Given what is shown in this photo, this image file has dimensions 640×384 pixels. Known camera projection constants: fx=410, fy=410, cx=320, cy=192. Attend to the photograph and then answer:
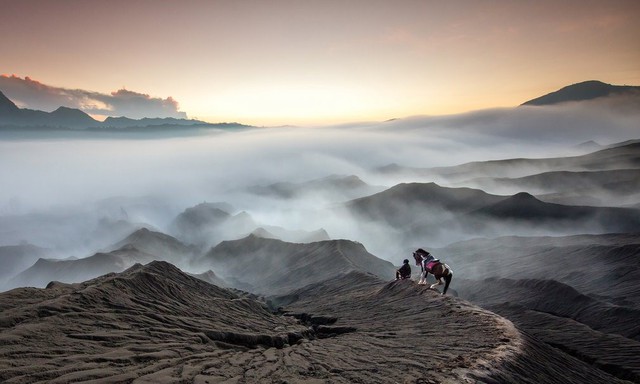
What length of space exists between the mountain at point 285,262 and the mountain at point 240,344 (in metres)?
29.3

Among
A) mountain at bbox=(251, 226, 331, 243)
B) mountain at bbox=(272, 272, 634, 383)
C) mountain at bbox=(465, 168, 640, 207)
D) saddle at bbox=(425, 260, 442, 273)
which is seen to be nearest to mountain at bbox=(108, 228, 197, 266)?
mountain at bbox=(251, 226, 331, 243)

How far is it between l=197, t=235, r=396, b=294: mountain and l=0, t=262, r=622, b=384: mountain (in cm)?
2927

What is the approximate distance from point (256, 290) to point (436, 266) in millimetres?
48182

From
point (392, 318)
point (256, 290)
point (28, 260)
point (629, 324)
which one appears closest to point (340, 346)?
point (392, 318)

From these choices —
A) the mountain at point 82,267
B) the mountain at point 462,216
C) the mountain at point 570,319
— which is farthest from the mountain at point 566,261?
the mountain at point 82,267

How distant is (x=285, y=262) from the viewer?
251ft

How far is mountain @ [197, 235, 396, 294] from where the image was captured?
63.4 meters

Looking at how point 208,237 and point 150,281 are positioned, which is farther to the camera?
point 208,237

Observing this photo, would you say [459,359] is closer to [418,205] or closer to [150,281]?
[150,281]

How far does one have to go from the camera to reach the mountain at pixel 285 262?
63.4 meters

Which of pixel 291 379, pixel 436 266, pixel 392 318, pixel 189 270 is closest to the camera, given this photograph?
pixel 291 379

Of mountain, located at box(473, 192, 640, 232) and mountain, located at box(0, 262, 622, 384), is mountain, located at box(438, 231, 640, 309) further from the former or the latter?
mountain, located at box(0, 262, 622, 384)

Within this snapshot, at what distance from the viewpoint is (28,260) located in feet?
481

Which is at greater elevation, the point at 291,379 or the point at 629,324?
the point at 291,379
